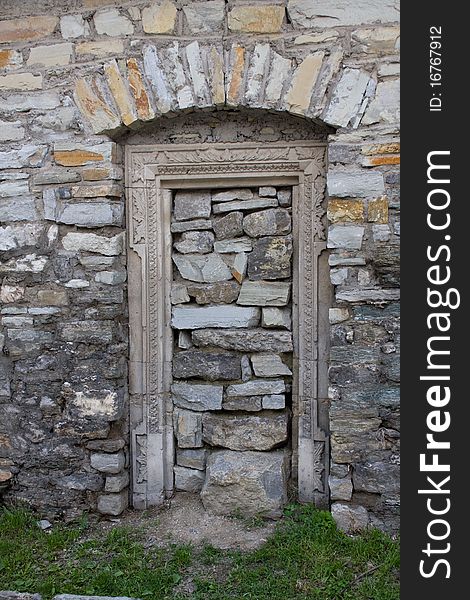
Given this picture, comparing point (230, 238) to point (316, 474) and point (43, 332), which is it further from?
point (316, 474)

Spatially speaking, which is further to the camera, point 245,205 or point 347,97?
point 245,205

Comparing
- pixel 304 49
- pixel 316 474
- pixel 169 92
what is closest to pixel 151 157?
pixel 169 92

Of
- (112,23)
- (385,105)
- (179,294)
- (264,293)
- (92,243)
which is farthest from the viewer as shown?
(179,294)

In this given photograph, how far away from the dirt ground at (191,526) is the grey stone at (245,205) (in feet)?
6.18

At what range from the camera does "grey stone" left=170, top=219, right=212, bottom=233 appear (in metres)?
4.38

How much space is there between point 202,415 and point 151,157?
1.70 m

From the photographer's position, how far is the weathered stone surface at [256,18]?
3975mm

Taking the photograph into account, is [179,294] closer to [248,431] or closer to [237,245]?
[237,245]

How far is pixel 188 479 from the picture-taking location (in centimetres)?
448

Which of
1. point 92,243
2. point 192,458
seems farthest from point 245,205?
point 192,458

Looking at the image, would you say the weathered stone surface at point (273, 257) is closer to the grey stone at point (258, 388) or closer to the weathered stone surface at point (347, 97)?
the grey stone at point (258, 388)

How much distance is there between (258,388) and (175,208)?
1284mm

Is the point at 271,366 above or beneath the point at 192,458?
above

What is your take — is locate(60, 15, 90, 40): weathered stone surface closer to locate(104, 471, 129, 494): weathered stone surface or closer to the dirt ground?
locate(104, 471, 129, 494): weathered stone surface
